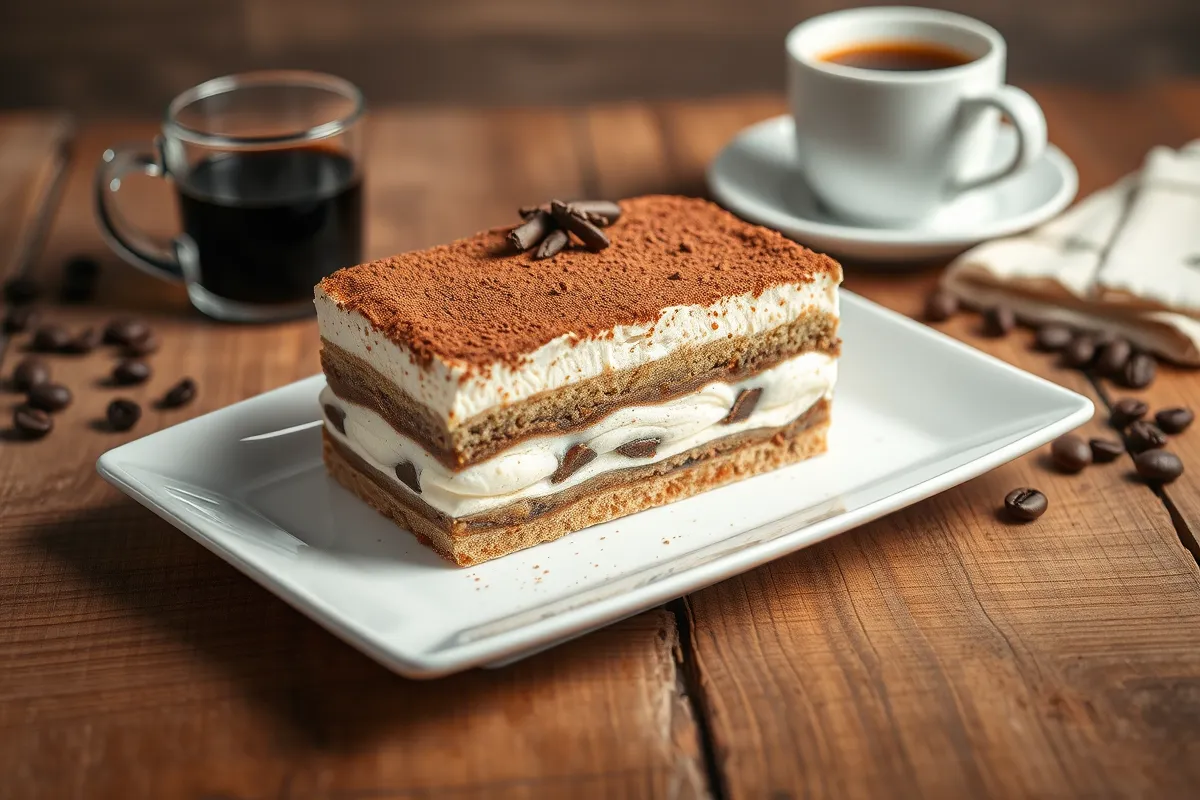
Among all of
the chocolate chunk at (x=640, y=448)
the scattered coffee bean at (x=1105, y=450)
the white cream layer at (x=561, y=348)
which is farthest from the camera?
the scattered coffee bean at (x=1105, y=450)

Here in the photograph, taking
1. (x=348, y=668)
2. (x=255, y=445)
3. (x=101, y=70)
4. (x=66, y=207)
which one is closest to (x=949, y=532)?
(x=348, y=668)

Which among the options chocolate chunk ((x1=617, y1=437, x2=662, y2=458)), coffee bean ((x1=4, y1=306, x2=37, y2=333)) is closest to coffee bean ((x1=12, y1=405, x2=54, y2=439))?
coffee bean ((x1=4, y1=306, x2=37, y2=333))

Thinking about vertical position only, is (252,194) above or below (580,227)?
below

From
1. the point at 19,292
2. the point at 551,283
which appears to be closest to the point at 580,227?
the point at 551,283

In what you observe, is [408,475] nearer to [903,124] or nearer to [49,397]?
[49,397]

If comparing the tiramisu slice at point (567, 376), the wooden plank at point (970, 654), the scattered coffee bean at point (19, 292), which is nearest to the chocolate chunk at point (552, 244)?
the tiramisu slice at point (567, 376)

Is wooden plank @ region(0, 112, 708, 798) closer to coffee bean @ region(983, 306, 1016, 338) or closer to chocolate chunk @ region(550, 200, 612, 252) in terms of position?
chocolate chunk @ region(550, 200, 612, 252)

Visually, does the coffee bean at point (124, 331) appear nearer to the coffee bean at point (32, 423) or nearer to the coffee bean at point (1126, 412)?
the coffee bean at point (32, 423)
